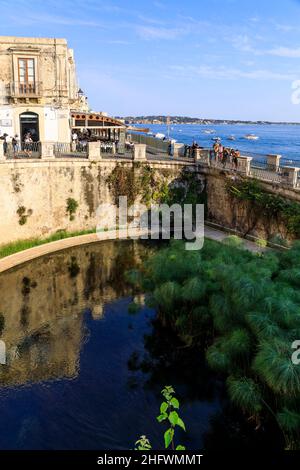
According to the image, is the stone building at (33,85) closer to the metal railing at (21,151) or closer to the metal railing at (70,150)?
the metal railing at (70,150)

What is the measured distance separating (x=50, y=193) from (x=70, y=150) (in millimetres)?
4354

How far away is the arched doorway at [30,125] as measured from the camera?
26984 millimetres

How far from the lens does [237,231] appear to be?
76.2ft

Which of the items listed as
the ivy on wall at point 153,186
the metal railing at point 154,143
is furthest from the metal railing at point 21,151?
the metal railing at point 154,143

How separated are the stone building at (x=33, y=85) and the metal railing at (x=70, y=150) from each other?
1.87 metres

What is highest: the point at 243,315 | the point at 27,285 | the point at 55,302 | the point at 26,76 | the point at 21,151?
the point at 26,76

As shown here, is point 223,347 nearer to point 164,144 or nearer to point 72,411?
point 72,411

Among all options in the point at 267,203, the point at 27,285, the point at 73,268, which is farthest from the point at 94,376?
the point at 267,203

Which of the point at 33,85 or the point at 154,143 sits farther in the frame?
the point at 154,143

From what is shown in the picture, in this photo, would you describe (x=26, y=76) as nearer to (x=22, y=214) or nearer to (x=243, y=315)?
(x=22, y=214)

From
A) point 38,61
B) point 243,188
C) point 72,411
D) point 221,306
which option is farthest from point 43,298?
point 38,61

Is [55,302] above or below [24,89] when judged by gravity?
below

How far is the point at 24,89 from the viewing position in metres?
26.1
